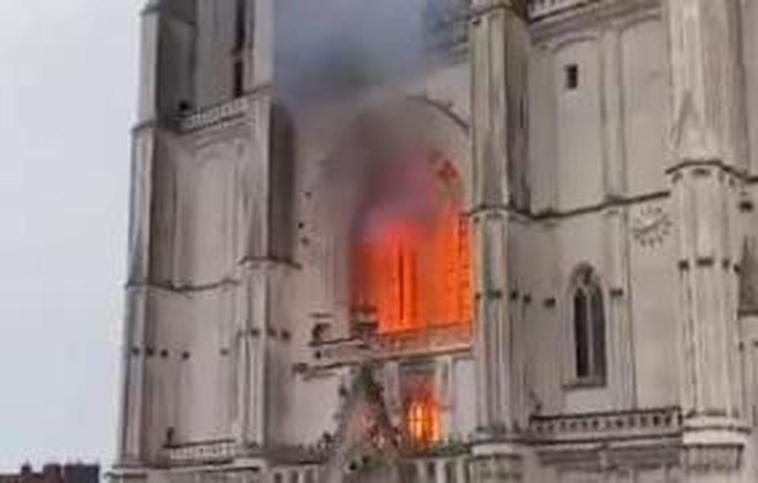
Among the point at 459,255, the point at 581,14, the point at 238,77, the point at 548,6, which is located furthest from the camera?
the point at 238,77

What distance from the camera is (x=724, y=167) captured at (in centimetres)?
3073

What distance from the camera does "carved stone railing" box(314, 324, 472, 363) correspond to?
36.2m

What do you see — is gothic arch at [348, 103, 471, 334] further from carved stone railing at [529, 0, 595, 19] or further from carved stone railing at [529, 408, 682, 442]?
carved stone railing at [529, 408, 682, 442]

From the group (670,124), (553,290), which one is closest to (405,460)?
(553,290)

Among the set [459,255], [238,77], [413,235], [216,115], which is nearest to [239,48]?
[238,77]

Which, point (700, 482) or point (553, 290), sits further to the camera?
point (553, 290)

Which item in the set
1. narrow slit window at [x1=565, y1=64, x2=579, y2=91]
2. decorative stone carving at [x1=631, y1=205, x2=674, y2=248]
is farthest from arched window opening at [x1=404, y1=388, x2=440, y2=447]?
narrow slit window at [x1=565, y1=64, x2=579, y2=91]

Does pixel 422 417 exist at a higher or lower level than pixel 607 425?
higher

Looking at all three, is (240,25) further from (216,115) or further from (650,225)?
(650,225)

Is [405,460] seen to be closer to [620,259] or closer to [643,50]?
[620,259]

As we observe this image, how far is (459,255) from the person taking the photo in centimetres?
3903

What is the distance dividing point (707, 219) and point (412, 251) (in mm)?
12324

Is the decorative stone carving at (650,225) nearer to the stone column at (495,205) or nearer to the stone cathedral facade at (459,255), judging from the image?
the stone cathedral facade at (459,255)

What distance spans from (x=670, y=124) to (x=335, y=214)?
42.6 ft
